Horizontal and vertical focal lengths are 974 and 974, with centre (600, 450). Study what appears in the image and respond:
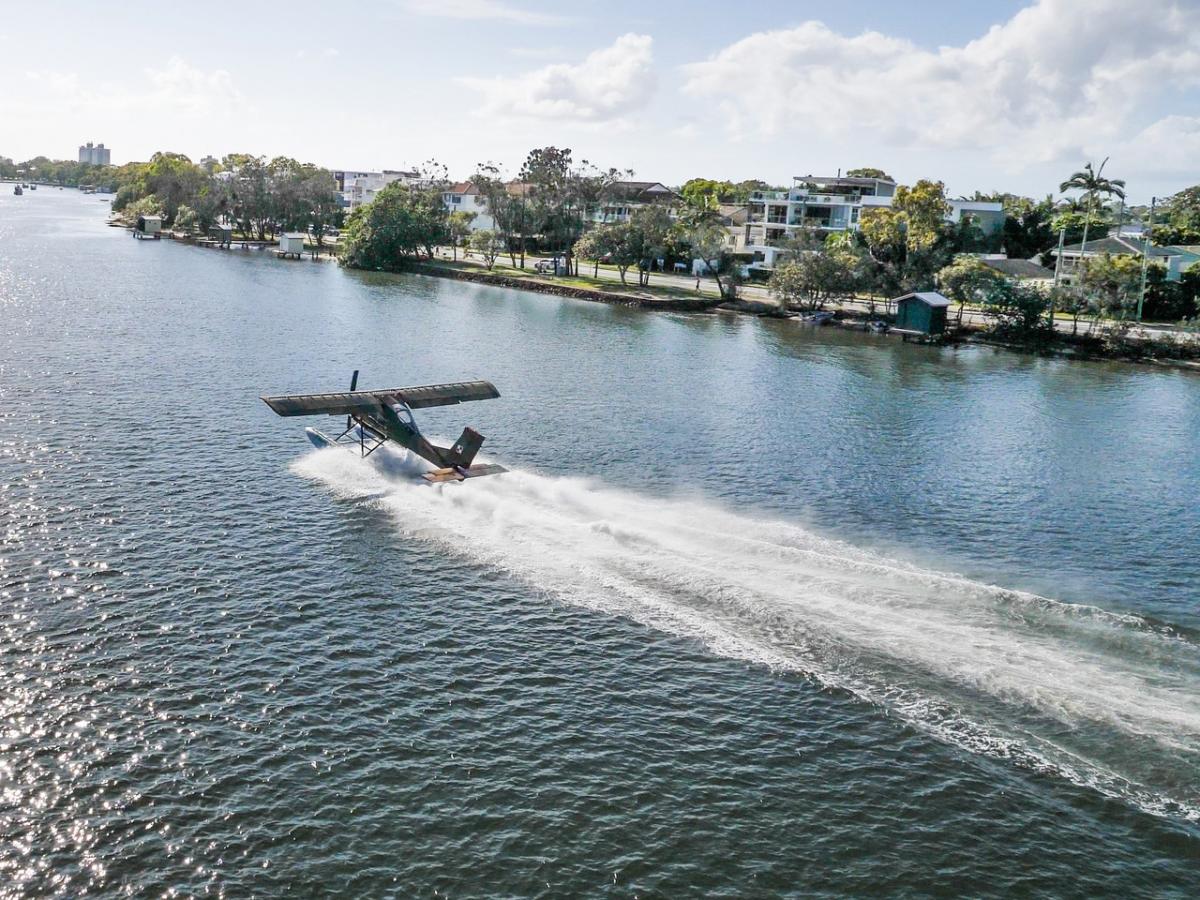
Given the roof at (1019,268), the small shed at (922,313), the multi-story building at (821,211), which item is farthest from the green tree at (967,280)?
Answer: the multi-story building at (821,211)

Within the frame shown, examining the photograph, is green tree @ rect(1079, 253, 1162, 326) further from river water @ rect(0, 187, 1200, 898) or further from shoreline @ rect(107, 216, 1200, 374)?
river water @ rect(0, 187, 1200, 898)

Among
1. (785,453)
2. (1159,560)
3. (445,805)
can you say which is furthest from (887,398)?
(445,805)

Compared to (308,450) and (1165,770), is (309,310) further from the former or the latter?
(1165,770)

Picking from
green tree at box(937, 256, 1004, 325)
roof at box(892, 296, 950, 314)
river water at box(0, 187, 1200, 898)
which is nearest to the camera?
river water at box(0, 187, 1200, 898)

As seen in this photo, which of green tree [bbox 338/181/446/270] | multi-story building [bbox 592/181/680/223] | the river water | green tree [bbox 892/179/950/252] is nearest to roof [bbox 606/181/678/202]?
multi-story building [bbox 592/181/680/223]

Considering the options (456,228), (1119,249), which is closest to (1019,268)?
(1119,249)
